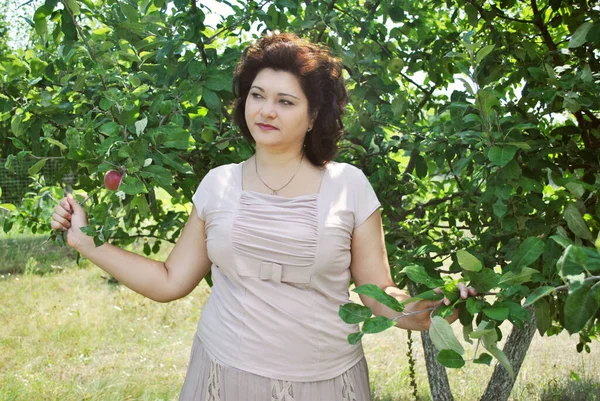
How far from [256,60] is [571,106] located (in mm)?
792

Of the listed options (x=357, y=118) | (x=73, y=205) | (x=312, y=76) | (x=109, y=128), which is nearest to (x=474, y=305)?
(x=312, y=76)

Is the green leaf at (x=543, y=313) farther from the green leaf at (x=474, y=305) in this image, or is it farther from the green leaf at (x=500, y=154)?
the green leaf at (x=474, y=305)

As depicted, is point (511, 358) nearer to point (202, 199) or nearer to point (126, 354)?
point (202, 199)

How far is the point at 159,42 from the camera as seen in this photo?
2031 millimetres

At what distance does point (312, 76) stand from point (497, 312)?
0.80 meters

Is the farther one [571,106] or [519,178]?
[519,178]

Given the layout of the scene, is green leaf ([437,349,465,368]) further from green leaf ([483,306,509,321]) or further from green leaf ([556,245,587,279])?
green leaf ([556,245,587,279])

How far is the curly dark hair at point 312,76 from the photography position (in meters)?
1.64

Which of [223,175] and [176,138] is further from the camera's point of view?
[223,175]

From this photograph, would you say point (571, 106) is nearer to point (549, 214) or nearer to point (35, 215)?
point (549, 214)

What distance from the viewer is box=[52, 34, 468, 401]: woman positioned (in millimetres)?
1582

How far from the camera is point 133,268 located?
1701 millimetres

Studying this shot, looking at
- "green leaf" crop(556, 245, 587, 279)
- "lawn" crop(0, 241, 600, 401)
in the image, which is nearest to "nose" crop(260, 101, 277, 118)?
"green leaf" crop(556, 245, 587, 279)

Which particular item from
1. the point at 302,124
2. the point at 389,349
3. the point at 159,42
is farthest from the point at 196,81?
the point at 389,349
